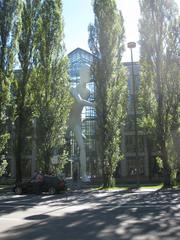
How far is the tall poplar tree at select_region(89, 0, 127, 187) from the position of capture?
30.7 meters

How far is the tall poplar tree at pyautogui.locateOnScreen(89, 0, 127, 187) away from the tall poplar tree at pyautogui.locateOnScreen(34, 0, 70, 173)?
285cm

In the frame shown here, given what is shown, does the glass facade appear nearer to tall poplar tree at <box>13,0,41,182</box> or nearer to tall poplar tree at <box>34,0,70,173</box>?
tall poplar tree at <box>34,0,70,173</box>

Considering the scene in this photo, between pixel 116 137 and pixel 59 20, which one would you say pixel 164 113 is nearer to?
pixel 116 137

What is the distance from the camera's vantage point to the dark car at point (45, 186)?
2489 centimetres

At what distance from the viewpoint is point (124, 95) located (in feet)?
105

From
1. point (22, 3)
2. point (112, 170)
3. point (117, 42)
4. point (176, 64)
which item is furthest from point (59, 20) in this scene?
point (112, 170)

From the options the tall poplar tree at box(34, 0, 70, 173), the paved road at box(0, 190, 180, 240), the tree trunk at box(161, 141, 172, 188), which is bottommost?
the paved road at box(0, 190, 180, 240)

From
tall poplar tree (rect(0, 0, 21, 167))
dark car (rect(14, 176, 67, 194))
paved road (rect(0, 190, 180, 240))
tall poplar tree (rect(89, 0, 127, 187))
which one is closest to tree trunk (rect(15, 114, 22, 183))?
tall poplar tree (rect(0, 0, 21, 167))

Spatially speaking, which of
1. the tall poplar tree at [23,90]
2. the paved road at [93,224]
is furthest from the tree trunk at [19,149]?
the paved road at [93,224]

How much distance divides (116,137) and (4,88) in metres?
10.1

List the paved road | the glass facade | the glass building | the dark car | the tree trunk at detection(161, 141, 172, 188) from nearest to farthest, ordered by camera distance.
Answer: the paved road < the dark car < the tree trunk at detection(161, 141, 172, 188) < the glass facade < the glass building

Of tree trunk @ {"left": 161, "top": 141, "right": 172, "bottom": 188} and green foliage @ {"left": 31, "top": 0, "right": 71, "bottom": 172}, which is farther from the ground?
green foliage @ {"left": 31, "top": 0, "right": 71, "bottom": 172}

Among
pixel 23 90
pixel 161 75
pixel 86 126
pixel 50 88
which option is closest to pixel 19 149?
pixel 23 90

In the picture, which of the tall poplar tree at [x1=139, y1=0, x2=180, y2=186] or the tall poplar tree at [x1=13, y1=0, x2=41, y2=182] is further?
the tall poplar tree at [x1=13, y1=0, x2=41, y2=182]
